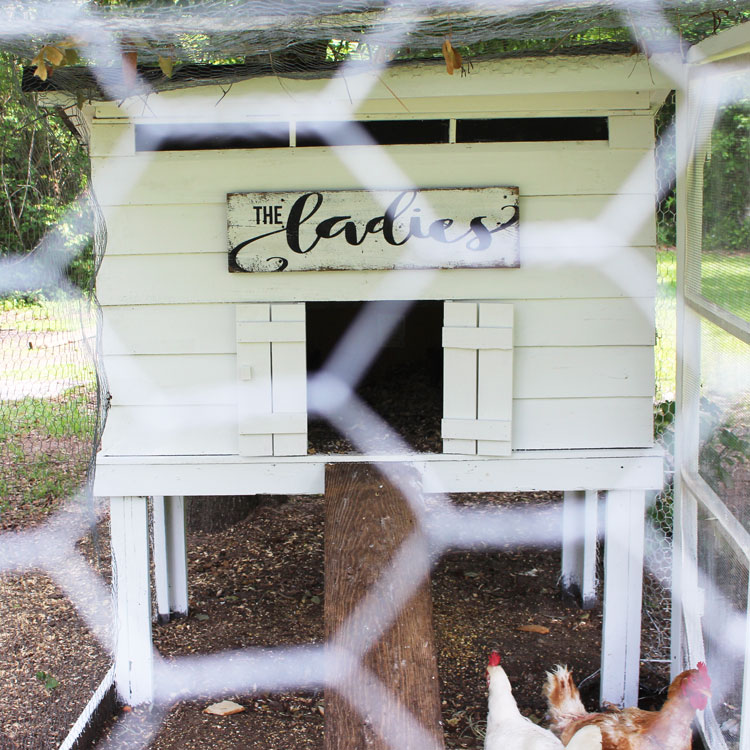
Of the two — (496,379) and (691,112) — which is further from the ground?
(691,112)

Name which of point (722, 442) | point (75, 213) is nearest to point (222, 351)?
point (75, 213)

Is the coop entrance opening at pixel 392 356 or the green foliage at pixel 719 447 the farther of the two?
the coop entrance opening at pixel 392 356

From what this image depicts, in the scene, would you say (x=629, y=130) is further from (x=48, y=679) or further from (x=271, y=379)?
(x=48, y=679)

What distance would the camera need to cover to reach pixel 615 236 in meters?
2.41

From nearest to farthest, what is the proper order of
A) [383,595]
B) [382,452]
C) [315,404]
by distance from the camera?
[383,595], [382,452], [315,404]

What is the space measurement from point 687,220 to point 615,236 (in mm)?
231

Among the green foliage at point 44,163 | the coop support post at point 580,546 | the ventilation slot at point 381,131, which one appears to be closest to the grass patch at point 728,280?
the ventilation slot at point 381,131

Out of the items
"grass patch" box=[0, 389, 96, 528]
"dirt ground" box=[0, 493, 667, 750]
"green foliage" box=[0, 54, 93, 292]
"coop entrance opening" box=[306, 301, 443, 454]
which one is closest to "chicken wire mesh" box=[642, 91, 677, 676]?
"dirt ground" box=[0, 493, 667, 750]

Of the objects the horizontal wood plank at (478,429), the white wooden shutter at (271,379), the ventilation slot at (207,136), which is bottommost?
the horizontal wood plank at (478,429)

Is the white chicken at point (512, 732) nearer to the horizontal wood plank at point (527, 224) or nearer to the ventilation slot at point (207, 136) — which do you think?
the horizontal wood plank at point (527, 224)

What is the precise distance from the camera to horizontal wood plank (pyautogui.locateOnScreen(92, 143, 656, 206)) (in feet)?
7.82

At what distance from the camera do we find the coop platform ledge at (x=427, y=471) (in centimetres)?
251

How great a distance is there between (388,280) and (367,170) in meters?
0.31

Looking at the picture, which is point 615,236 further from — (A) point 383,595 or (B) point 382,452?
(A) point 383,595
